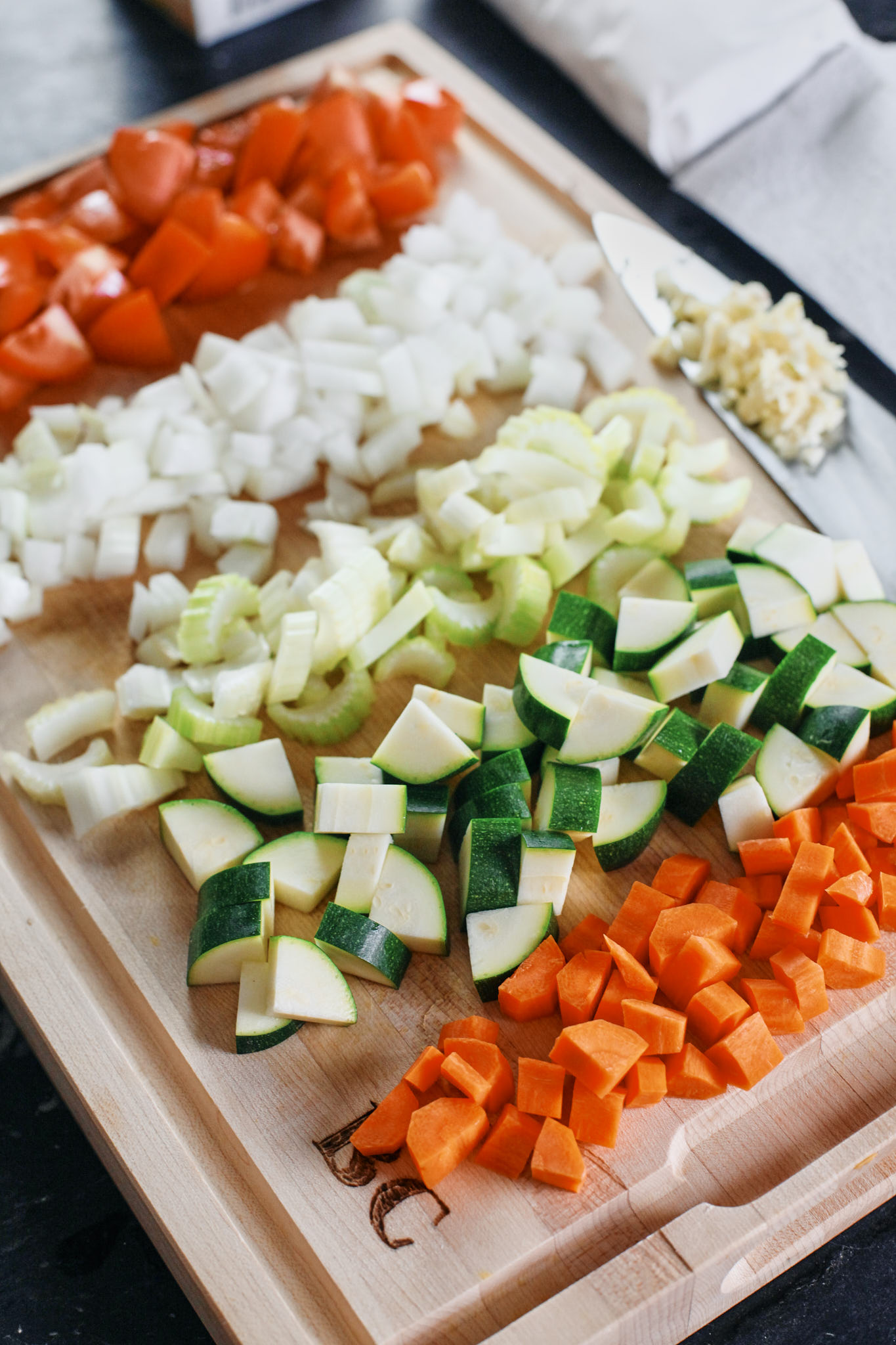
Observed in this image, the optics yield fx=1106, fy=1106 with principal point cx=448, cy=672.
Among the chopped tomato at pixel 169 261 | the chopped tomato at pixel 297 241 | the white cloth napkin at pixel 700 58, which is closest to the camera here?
the chopped tomato at pixel 169 261

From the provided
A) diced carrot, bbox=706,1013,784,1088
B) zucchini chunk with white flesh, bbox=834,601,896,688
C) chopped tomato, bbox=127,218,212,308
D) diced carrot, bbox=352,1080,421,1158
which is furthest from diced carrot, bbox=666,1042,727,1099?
chopped tomato, bbox=127,218,212,308

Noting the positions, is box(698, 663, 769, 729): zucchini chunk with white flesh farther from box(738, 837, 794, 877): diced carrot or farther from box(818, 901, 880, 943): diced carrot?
box(818, 901, 880, 943): diced carrot

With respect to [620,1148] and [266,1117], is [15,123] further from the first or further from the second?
[620,1148]

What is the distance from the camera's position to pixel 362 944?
1934 millimetres

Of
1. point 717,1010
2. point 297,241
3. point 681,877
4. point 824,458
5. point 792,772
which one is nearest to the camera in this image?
point 717,1010

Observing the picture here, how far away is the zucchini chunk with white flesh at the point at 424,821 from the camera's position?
6.83 ft

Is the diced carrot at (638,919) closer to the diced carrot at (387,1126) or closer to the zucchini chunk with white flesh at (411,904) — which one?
the zucchini chunk with white flesh at (411,904)

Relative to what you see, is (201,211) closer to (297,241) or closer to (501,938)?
(297,241)

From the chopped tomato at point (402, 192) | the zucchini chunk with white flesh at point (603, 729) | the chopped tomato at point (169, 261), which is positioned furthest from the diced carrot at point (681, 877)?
the chopped tomato at point (402, 192)

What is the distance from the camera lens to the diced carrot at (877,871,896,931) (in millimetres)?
1988

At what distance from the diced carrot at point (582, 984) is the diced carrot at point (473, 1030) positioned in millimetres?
128

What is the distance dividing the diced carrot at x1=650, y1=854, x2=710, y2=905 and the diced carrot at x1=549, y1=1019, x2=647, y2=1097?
32 centimetres

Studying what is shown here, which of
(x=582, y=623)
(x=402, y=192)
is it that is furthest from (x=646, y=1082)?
(x=402, y=192)

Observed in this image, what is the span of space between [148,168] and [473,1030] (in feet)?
7.96
